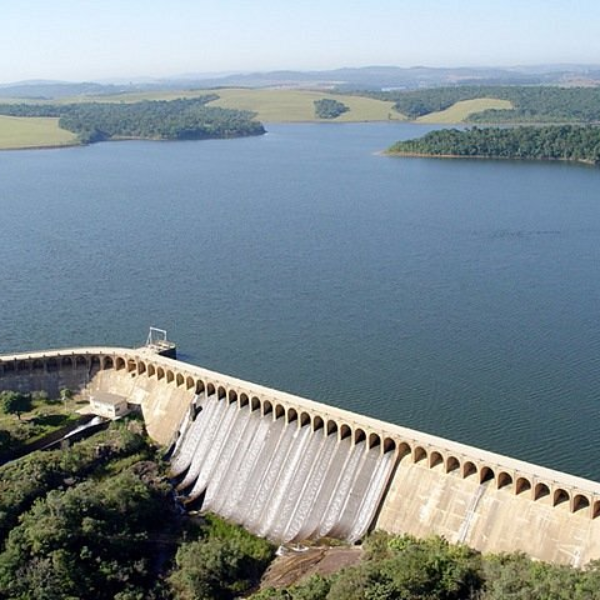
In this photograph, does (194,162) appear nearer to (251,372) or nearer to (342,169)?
(342,169)

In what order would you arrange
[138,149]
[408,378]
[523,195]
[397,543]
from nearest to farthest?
1. [397,543]
2. [408,378]
3. [523,195]
4. [138,149]

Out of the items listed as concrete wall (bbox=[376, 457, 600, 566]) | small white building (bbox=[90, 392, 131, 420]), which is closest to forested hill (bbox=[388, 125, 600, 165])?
small white building (bbox=[90, 392, 131, 420])

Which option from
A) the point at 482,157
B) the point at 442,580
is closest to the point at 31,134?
the point at 482,157

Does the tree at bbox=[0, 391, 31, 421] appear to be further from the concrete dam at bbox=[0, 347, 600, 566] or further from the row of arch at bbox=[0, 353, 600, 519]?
the row of arch at bbox=[0, 353, 600, 519]

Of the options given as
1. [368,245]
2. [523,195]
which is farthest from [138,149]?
[368,245]

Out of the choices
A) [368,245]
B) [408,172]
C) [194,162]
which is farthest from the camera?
[194,162]

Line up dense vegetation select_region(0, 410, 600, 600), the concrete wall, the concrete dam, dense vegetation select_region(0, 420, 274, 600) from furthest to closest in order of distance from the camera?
the concrete dam
dense vegetation select_region(0, 420, 274, 600)
the concrete wall
dense vegetation select_region(0, 410, 600, 600)

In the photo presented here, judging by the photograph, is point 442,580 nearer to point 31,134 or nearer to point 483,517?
point 483,517

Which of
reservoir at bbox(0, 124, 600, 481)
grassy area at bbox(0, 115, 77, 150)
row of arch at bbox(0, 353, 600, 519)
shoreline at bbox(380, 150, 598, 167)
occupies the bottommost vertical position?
shoreline at bbox(380, 150, 598, 167)

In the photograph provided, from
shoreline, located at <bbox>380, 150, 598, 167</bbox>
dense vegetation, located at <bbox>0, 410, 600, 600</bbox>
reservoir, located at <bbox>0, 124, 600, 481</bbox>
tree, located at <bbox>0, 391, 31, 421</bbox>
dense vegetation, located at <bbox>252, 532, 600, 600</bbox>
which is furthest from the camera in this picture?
shoreline, located at <bbox>380, 150, 598, 167</bbox>
